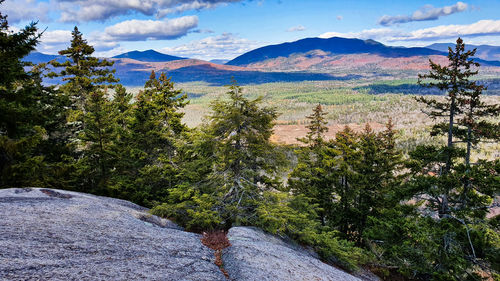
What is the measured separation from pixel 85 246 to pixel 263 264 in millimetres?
5468

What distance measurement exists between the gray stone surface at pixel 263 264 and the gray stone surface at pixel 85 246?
2.20 ft

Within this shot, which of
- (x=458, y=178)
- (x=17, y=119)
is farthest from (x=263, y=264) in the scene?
(x=17, y=119)

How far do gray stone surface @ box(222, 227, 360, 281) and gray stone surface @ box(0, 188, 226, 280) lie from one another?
0.67 meters

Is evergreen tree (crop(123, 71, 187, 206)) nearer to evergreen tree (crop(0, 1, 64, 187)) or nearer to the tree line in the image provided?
the tree line

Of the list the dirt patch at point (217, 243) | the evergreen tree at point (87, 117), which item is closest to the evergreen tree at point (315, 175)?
the dirt patch at point (217, 243)

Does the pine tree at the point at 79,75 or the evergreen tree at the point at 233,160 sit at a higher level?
the pine tree at the point at 79,75

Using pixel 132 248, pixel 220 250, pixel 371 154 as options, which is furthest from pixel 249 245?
pixel 371 154

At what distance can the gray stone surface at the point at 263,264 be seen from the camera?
8320 millimetres

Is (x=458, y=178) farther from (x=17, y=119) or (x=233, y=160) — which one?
(x=17, y=119)

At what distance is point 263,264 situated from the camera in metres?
8.96

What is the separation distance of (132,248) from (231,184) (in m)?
7.03

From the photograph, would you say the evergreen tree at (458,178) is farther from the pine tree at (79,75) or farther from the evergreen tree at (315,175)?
the pine tree at (79,75)

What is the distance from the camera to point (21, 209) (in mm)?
9508

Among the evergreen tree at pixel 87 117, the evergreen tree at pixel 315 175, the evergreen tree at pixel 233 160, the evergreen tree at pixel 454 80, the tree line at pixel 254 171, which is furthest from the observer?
the evergreen tree at pixel 315 175
